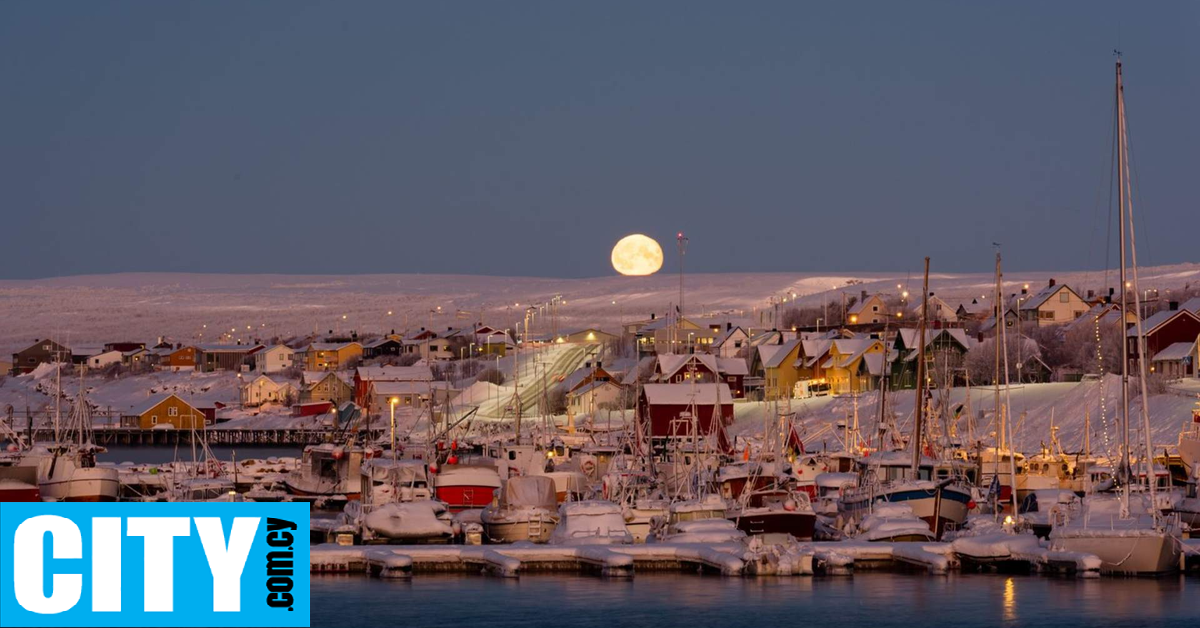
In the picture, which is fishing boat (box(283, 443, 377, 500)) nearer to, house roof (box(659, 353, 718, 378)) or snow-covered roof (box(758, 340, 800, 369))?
house roof (box(659, 353, 718, 378))

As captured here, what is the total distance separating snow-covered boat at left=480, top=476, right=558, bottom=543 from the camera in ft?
144

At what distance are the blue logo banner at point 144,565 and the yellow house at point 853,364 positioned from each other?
7770 cm

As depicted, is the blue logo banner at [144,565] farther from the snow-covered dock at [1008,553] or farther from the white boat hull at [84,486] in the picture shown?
the white boat hull at [84,486]

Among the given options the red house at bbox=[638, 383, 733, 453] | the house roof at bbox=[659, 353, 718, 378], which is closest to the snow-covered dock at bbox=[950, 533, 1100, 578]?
the red house at bbox=[638, 383, 733, 453]

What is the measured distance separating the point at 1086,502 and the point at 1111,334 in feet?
196

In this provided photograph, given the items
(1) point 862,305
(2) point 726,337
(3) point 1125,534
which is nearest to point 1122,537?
(3) point 1125,534

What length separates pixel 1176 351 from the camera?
84.2 meters

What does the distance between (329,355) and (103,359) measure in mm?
28585

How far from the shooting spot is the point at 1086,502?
1591 inches

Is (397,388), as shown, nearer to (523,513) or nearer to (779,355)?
(779,355)

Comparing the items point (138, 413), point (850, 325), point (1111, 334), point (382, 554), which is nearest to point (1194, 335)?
point (1111, 334)

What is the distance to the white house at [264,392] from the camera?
135625mm

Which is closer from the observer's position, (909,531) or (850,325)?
(909,531)

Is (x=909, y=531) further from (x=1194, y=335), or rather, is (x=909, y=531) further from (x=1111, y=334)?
(x=1111, y=334)
